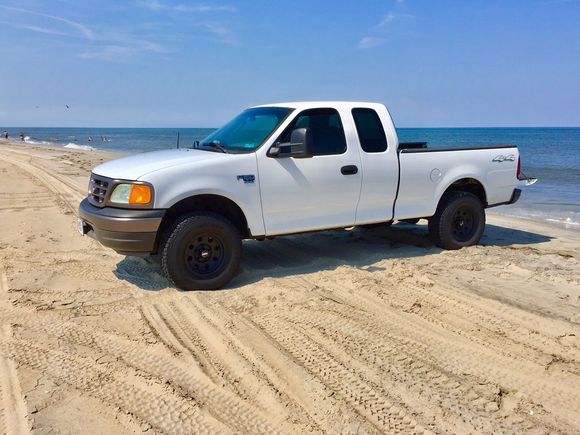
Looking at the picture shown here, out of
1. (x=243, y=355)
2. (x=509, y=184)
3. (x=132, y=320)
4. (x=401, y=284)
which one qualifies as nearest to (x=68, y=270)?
(x=132, y=320)

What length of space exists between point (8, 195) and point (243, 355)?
385 inches

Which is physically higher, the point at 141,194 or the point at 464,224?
the point at 141,194

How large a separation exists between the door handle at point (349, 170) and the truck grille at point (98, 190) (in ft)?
8.42

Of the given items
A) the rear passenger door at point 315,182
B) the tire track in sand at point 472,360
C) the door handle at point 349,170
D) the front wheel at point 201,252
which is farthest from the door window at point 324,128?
the tire track in sand at point 472,360

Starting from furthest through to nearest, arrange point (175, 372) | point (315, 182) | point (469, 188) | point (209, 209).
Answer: point (469, 188) < point (315, 182) < point (209, 209) < point (175, 372)

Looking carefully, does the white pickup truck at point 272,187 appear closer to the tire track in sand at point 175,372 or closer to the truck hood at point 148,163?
the truck hood at point 148,163

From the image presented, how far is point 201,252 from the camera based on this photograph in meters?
5.23

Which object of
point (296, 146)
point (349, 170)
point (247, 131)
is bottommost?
point (349, 170)

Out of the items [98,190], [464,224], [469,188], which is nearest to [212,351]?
[98,190]

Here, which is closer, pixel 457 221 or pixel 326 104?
pixel 326 104

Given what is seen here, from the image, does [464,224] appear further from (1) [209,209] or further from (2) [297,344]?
(2) [297,344]

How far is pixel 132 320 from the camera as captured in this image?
4.49 meters

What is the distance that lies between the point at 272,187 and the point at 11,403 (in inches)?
125

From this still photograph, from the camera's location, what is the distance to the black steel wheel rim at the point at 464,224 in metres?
6.98
